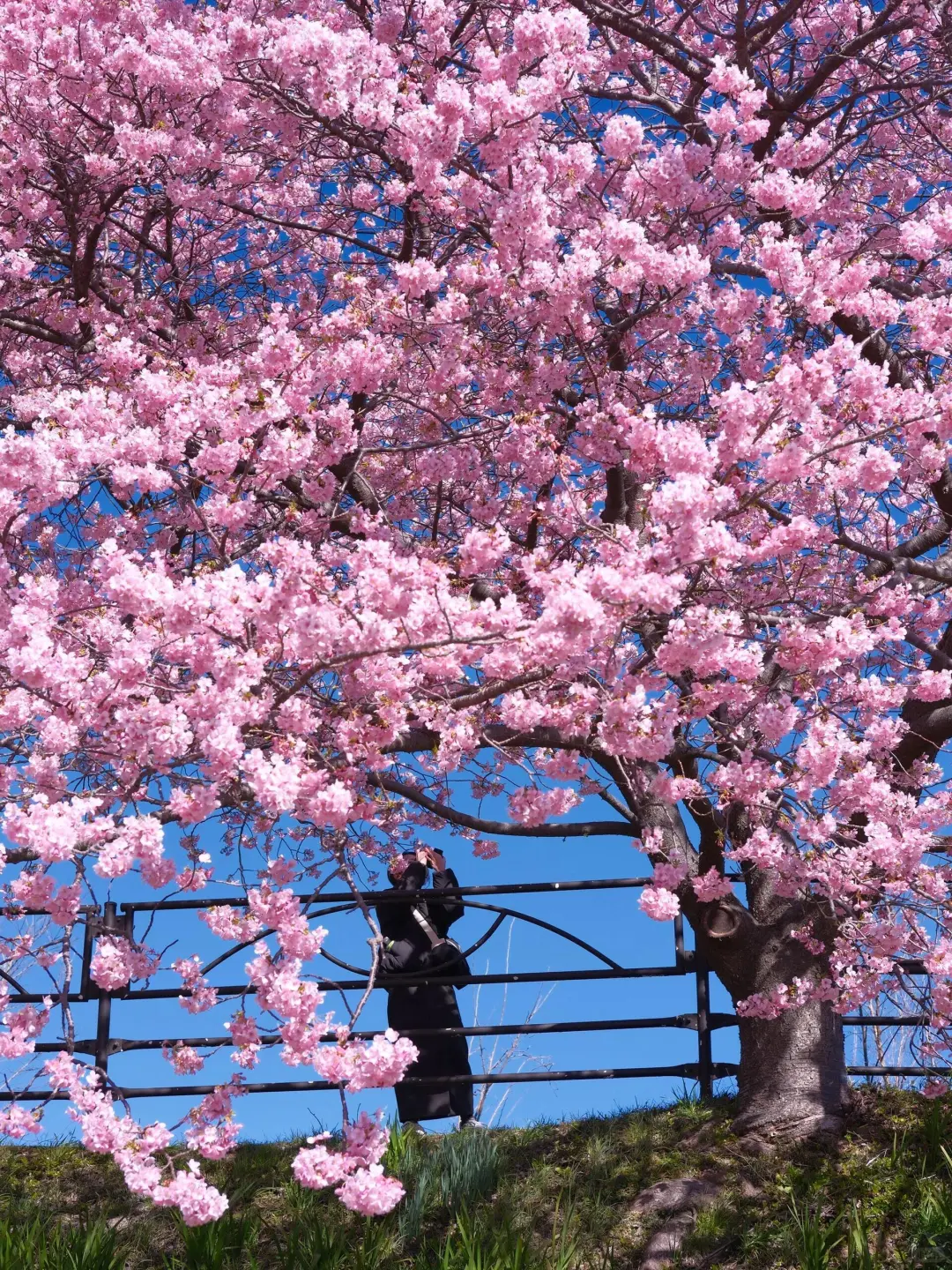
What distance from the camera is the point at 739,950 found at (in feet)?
25.7

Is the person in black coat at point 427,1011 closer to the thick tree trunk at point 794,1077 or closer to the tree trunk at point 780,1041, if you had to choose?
the tree trunk at point 780,1041

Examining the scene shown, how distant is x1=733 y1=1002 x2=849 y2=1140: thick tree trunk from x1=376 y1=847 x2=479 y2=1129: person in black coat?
6.27 feet

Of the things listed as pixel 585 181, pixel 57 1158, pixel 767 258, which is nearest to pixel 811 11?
pixel 585 181

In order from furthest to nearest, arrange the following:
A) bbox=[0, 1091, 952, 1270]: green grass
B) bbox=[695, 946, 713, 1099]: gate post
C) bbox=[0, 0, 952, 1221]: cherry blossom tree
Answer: bbox=[695, 946, 713, 1099]: gate post
bbox=[0, 1091, 952, 1270]: green grass
bbox=[0, 0, 952, 1221]: cherry blossom tree

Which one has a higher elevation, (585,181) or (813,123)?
(813,123)

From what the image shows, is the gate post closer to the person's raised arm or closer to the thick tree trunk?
the thick tree trunk

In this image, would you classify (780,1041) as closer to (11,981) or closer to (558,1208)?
(558,1208)

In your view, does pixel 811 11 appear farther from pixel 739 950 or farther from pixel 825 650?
pixel 739 950

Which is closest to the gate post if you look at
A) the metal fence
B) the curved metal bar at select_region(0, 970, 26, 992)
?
the metal fence

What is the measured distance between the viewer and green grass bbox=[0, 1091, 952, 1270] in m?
6.27

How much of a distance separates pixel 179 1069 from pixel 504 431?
12.6 ft

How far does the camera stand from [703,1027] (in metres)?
8.14

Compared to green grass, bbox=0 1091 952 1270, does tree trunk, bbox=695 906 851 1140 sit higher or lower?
higher

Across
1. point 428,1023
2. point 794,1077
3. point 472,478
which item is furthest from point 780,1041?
point 472,478
